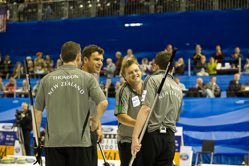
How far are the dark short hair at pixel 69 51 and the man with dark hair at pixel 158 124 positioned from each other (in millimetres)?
810

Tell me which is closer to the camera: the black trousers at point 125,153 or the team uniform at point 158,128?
the team uniform at point 158,128

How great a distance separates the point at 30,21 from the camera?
66.9 feet

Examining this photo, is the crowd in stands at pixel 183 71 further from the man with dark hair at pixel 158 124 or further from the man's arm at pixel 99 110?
the man's arm at pixel 99 110

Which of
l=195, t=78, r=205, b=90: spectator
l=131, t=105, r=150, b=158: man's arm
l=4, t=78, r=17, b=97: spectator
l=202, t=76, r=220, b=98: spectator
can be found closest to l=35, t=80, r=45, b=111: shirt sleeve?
l=131, t=105, r=150, b=158: man's arm

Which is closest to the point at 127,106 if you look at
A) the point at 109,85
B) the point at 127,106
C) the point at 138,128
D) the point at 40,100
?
the point at 127,106

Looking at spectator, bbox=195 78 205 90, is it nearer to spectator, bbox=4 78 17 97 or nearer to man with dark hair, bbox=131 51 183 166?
spectator, bbox=4 78 17 97

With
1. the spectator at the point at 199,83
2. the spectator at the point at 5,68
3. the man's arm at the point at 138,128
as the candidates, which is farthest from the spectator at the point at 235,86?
the spectator at the point at 5,68

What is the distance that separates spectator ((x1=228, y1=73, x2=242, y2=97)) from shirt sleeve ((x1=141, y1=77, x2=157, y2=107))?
9569 mm

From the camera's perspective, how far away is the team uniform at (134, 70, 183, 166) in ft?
11.6

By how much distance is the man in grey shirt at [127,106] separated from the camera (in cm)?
416

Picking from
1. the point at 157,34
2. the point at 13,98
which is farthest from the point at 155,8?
the point at 13,98

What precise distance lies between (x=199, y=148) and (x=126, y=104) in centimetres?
771

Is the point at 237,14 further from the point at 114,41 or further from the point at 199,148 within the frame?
the point at 199,148

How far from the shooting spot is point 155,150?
3.53m
